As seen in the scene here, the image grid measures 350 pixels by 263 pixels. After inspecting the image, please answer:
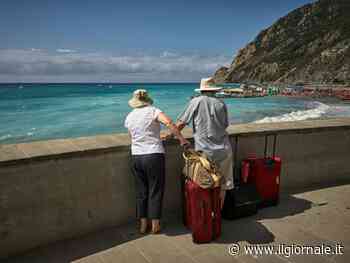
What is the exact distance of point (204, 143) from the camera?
3.27m

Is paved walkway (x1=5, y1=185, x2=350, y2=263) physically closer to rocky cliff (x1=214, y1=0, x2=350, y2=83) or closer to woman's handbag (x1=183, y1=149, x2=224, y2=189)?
woman's handbag (x1=183, y1=149, x2=224, y2=189)

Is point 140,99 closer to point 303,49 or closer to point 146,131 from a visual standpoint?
point 146,131

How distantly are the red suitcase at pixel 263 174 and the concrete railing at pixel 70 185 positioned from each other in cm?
24

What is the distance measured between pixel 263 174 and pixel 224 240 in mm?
1162

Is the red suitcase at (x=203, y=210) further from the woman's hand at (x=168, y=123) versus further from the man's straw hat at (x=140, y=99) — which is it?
the man's straw hat at (x=140, y=99)

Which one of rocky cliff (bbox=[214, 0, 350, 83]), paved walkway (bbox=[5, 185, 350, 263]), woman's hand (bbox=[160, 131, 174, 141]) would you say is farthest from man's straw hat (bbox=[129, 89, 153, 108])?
rocky cliff (bbox=[214, 0, 350, 83])

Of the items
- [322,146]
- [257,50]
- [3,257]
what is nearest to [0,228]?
[3,257]

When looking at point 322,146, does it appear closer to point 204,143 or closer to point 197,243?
point 204,143

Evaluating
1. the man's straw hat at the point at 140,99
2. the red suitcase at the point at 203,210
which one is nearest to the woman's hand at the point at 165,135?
the man's straw hat at the point at 140,99

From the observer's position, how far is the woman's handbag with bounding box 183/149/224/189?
292cm

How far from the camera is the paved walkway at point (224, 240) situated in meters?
2.87

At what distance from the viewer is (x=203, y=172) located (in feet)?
9.63

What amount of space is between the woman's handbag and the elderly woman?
0.26 meters

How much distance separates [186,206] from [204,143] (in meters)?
0.76
